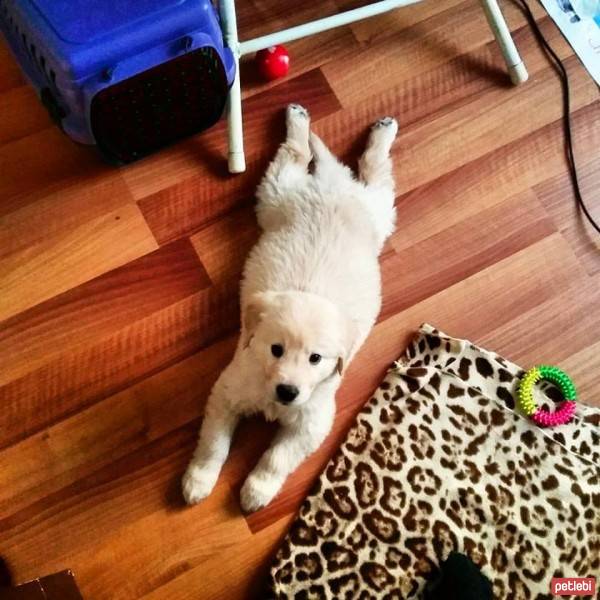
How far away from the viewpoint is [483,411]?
5.12ft

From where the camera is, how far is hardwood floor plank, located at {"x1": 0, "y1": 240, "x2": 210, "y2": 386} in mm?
1505

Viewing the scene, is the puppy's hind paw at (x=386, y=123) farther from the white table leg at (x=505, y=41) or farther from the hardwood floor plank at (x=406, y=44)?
the white table leg at (x=505, y=41)

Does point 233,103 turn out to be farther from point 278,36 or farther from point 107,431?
point 107,431

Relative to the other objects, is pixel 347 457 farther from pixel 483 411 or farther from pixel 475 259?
pixel 475 259

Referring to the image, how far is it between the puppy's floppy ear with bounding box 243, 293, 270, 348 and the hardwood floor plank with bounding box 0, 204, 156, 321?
47 cm

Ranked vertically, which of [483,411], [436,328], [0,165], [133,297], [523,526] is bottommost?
[523,526]

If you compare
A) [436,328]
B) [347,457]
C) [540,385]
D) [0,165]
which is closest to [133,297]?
[0,165]

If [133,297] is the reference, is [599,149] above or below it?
below

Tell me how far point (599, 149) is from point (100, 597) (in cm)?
164

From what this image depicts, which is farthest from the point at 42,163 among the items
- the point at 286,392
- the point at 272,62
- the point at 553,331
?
the point at 553,331

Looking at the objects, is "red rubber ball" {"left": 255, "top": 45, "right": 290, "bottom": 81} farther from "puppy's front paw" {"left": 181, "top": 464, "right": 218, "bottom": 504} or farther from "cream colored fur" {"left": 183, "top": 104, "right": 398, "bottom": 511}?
"puppy's front paw" {"left": 181, "top": 464, "right": 218, "bottom": 504}

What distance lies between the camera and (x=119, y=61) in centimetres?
129

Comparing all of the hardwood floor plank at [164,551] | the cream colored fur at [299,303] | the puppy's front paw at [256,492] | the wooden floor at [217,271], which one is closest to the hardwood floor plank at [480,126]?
Result: the wooden floor at [217,271]

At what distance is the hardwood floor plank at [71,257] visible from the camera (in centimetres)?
154
